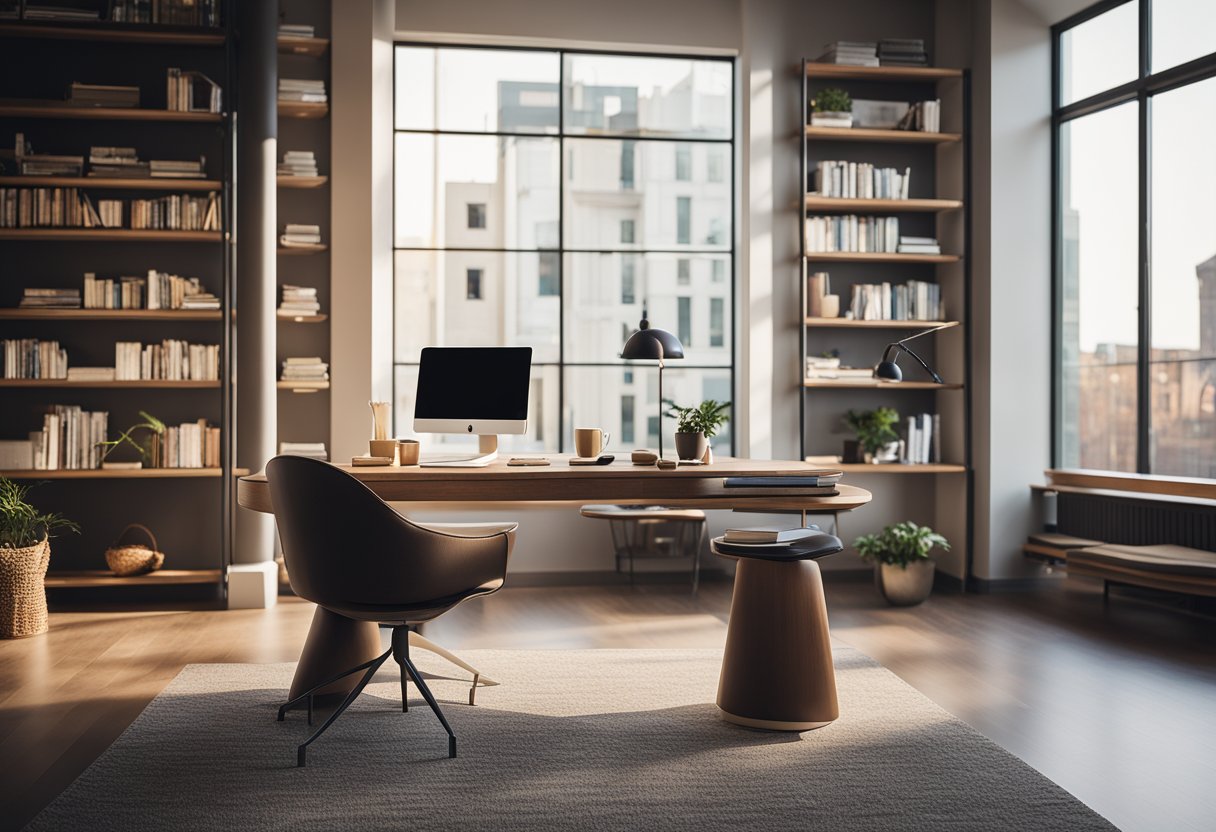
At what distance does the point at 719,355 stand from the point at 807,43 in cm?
198

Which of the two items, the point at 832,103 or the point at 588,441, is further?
the point at 832,103

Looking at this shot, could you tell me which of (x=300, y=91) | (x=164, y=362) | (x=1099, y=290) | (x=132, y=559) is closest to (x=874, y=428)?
(x=1099, y=290)

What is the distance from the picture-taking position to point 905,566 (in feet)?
18.0

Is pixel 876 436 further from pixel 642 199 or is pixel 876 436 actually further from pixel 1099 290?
pixel 642 199

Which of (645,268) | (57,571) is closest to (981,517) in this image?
(645,268)

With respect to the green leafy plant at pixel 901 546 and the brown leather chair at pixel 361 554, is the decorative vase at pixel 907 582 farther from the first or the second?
the brown leather chair at pixel 361 554

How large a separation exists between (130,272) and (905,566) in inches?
180

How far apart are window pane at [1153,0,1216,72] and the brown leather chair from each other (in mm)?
4423

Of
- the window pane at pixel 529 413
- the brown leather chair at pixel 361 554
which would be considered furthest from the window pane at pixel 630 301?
the brown leather chair at pixel 361 554

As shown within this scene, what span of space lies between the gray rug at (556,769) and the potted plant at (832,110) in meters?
3.53

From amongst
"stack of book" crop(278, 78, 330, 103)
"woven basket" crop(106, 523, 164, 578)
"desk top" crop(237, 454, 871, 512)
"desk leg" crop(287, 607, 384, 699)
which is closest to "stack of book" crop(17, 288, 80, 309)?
"woven basket" crop(106, 523, 164, 578)

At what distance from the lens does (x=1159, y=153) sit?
5.36 metres

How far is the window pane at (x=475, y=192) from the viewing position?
622cm

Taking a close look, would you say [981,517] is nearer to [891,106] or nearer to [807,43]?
[891,106]
